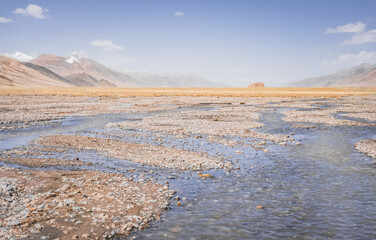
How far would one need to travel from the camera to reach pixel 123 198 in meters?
9.99

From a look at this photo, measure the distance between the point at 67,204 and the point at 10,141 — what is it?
12805 millimetres

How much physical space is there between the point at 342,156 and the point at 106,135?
15.1m

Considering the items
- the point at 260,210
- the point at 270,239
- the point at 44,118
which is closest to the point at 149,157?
the point at 260,210

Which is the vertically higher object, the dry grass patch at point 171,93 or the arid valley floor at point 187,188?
the dry grass patch at point 171,93

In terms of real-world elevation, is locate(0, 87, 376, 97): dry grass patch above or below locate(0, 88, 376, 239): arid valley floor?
above

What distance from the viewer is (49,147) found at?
58.1 ft

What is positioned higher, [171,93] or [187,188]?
[171,93]

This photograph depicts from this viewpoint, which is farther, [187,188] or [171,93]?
[171,93]

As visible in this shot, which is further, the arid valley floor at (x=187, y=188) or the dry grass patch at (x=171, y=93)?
the dry grass patch at (x=171, y=93)

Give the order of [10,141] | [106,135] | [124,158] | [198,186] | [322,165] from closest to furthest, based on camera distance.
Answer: [198,186] → [322,165] → [124,158] → [10,141] → [106,135]

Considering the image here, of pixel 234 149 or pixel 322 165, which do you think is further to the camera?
pixel 234 149

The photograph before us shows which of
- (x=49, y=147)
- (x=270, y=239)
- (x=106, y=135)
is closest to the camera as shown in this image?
(x=270, y=239)

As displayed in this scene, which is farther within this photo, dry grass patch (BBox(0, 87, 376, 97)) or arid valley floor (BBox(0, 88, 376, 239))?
dry grass patch (BBox(0, 87, 376, 97))

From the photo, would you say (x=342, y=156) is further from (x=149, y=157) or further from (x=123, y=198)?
(x=123, y=198)
